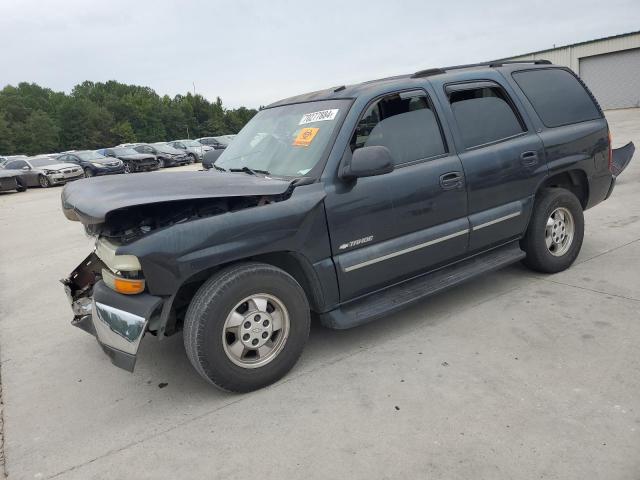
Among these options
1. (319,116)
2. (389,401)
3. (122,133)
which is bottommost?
(389,401)

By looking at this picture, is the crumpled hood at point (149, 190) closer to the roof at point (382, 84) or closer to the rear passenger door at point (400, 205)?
the rear passenger door at point (400, 205)

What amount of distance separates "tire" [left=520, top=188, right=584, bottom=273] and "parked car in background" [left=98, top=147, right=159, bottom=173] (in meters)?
24.0

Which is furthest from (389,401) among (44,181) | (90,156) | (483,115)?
(90,156)

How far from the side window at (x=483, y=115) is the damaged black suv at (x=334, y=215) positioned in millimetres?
13

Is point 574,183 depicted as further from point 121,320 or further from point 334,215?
point 121,320

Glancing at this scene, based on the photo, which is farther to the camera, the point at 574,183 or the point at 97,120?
the point at 97,120

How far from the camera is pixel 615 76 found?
31.3 metres

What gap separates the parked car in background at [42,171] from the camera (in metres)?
22.0

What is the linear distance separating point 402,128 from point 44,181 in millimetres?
22747

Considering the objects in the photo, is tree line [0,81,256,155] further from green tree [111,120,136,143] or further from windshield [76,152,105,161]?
windshield [76,152,105,161]

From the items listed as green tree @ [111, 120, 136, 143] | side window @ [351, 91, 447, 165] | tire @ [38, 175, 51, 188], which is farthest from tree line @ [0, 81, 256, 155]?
side window @ [351, 91, 447, 165]

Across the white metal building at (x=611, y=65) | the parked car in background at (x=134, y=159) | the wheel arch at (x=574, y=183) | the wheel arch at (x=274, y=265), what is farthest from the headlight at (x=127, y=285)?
the white metal building at (x=611, y=65)

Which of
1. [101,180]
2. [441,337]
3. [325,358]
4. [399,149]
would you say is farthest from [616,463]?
[101,180]

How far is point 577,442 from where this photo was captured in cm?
240
